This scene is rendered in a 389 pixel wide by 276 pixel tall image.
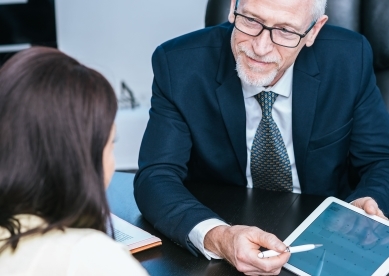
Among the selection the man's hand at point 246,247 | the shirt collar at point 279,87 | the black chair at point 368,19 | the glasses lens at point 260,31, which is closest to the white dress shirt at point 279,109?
the shirt collar at point 279,87

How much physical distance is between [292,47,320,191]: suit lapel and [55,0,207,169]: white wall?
1478 mm

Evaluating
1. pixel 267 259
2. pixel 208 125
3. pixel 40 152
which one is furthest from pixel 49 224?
pixel 208 125

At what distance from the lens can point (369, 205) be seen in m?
1.42

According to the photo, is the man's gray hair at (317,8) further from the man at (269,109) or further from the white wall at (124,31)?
the white wall at (124,31)

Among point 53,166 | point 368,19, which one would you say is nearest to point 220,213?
point 53,166

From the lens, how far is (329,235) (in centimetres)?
133

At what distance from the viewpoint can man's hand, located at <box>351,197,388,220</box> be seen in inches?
55.3

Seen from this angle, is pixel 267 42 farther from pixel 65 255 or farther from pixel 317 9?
pixel 65 255

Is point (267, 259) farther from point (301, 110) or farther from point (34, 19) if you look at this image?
point (34, 19)

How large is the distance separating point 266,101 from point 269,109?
2 centimetres

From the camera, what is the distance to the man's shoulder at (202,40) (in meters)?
1.75

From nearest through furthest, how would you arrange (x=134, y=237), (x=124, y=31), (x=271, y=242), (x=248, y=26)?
1. (x=271, y=242)
2. (x=134, y=237)
3. (x=248, y=26)
4. (x=124, y=31)

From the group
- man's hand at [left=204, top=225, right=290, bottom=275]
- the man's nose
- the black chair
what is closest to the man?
the man's nose

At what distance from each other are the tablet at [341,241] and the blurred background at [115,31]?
1.85m
